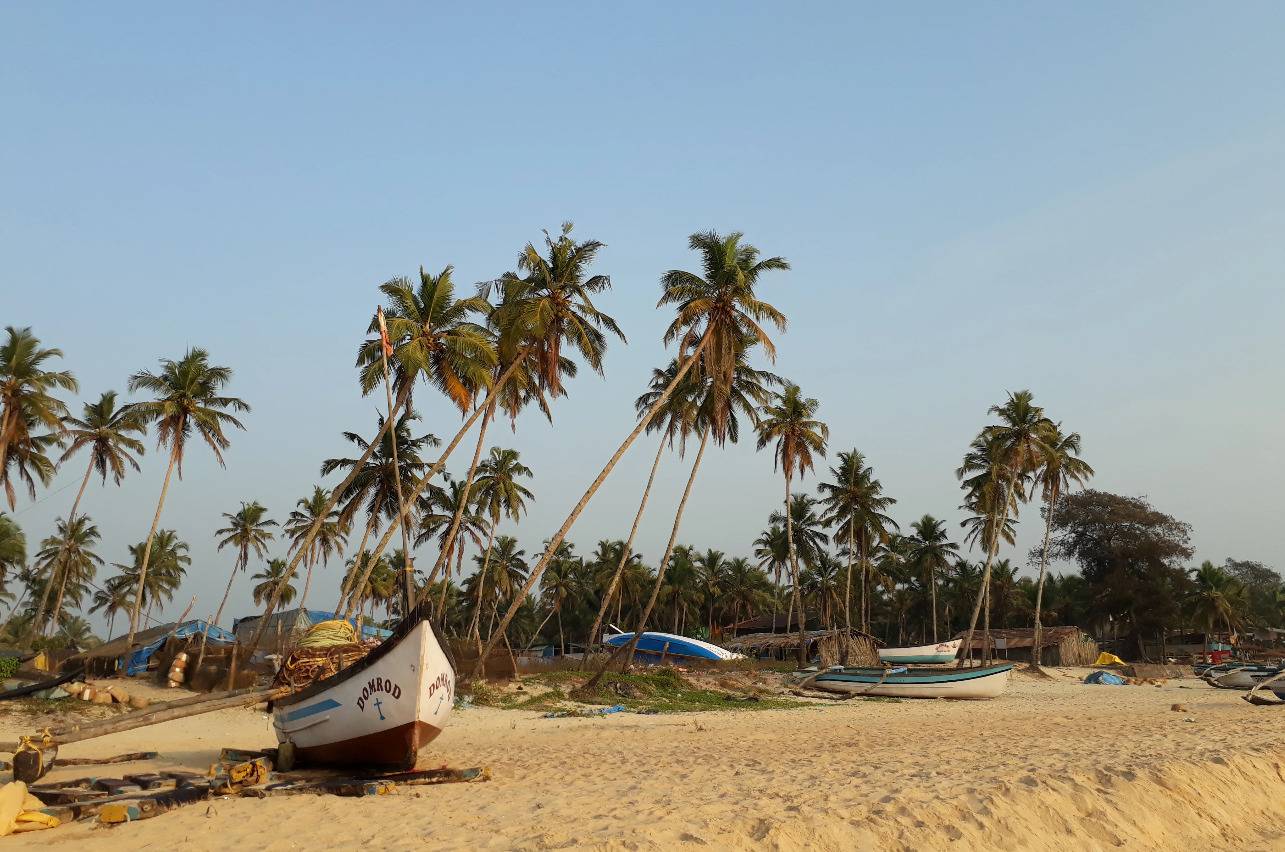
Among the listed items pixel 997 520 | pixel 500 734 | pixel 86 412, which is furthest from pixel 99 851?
pixel 997 520

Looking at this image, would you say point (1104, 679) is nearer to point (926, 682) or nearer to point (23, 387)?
point (926, 682)

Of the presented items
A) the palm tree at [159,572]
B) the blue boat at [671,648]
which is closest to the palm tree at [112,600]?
the palm tree at [159,572]

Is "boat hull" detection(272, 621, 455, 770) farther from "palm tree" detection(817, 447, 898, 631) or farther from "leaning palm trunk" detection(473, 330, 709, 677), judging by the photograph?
"palm tree" detection(817, 447, 898, 631)

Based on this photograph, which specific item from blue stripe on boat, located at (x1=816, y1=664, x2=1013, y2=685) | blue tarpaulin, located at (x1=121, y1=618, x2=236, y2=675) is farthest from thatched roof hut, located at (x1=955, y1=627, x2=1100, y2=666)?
blue tarpaulin, located at (x1=121, y1=618, x2=236, y2=675)

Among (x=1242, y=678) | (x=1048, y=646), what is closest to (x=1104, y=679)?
(x=1242, y=678)

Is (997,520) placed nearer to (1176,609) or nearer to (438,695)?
(1176,609)

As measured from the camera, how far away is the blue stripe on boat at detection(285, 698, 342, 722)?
36.4 feet

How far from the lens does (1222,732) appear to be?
1415 centimetres

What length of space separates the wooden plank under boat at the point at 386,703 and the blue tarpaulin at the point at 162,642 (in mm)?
21346

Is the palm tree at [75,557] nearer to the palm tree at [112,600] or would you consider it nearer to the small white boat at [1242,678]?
the palm tree at [112,600]

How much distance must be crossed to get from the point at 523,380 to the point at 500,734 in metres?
12.2

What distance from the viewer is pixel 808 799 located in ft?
26.6

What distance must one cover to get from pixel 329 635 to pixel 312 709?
2.17 meters

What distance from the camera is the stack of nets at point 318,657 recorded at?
42.2ft
